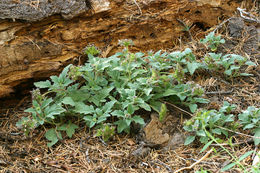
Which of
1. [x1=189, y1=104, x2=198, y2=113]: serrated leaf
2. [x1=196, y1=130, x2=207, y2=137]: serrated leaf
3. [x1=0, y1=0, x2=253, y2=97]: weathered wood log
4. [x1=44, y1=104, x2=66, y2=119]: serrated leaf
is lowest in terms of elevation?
[x1=196, y1=130, x2=207, y2=137]: serrated leaf

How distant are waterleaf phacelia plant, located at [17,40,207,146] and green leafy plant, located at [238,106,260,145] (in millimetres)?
400

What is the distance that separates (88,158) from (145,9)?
204cm

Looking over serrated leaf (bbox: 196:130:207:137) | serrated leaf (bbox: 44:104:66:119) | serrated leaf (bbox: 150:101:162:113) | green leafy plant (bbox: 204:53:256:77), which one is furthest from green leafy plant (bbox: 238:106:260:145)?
serrated leaf (bbox: 44:104:66:119)

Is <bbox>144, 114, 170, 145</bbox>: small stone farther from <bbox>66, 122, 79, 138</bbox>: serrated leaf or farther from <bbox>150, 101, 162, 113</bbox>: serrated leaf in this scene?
<bbox>66, 122, 79, 138</bbox>: serrated leaf

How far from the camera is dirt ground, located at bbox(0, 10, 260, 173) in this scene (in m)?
2.49

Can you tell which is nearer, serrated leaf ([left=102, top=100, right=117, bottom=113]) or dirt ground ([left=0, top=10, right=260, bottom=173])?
dirt ground ([left=0, top=10, right=260, bottom=173])

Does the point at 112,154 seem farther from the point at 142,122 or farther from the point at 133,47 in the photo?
the point at 133,47

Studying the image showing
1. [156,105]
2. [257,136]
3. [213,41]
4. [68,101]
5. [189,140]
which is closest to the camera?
[257,136]

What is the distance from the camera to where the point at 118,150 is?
269 centimetres

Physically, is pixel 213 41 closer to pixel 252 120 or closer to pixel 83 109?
pixel 252 120

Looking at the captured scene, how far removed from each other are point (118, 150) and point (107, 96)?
2.01ft

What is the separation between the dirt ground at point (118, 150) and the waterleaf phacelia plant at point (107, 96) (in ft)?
0.40

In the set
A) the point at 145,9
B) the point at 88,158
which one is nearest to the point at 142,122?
the point at 88,158

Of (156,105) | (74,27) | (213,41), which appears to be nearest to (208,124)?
(156,105)
